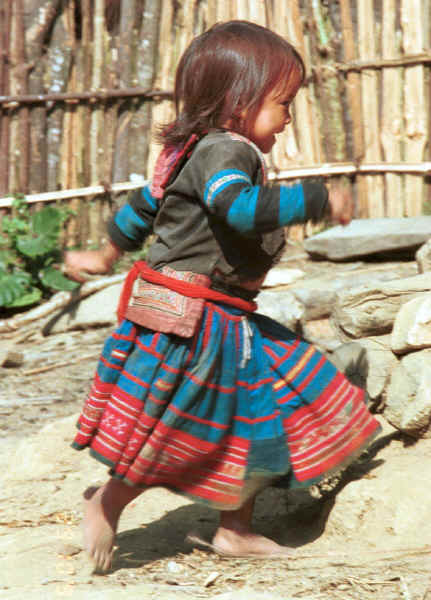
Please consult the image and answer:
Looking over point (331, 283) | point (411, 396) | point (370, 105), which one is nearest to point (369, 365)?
point (411, 396)

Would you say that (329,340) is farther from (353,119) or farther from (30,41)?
(30,41)

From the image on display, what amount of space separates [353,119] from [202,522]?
4.12 m

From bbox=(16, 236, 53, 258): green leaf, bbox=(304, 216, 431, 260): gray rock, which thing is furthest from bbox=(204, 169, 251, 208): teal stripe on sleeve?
bbox=(16, 236, 53, 258): green leaf

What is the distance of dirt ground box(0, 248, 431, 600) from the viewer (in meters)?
2.08

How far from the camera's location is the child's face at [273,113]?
88.0 inches

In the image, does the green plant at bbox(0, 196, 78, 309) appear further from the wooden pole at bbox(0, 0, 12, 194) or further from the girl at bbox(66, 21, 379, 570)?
the girl at bbox(66, 21, 379, 570)

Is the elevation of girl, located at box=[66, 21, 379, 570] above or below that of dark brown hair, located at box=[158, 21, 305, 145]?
below

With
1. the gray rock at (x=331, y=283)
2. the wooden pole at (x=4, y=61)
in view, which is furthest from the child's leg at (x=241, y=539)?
the wooden pole at (x=4, y=61)

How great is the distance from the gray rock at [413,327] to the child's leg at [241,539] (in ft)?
2.96

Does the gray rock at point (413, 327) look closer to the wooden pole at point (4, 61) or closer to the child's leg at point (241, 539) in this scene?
the child's leg at point (241, 539)

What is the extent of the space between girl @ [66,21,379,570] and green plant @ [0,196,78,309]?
3.62 m

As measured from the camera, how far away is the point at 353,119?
6.04m

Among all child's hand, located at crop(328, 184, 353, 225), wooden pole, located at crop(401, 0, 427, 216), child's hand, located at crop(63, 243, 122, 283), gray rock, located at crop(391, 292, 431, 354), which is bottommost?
gray rock, located at crop(391, 292, 431, 354)

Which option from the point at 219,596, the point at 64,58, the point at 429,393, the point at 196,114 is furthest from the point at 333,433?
the point at 64,58
